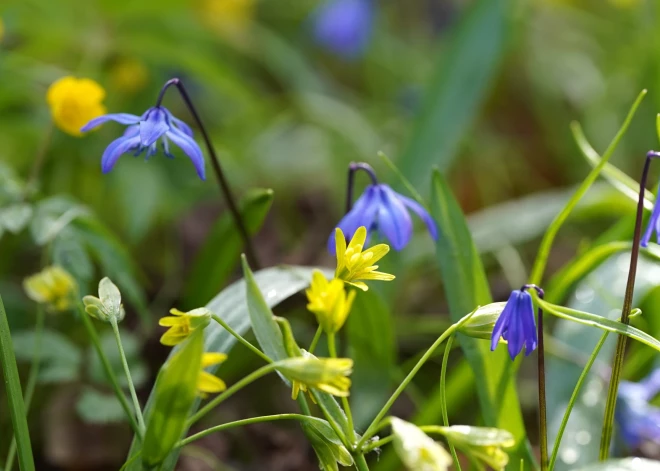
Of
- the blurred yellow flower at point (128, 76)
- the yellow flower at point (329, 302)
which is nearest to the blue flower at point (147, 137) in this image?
the yellow flower at point (329, 302)

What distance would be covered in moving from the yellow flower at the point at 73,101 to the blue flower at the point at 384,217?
1.40 ft

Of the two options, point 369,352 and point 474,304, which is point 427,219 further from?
point 369,352

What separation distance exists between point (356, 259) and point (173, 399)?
0.69ft

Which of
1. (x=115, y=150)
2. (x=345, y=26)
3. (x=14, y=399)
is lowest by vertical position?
(x=14, y=399)

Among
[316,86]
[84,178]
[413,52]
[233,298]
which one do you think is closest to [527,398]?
[233,298]

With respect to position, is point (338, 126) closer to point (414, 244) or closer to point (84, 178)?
point (414, 244)

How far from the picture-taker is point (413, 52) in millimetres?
2668

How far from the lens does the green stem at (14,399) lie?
735mm

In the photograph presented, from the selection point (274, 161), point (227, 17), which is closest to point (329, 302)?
point (274, 161)

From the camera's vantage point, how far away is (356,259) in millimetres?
696

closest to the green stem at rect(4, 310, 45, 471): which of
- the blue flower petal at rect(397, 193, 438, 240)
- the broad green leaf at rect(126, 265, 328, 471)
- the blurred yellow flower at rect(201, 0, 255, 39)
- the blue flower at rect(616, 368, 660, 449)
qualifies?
the broad green leaf at rect(126, 265, 328, 471)

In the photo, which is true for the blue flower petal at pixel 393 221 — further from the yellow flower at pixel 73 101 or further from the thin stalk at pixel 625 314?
the yellow flower at pixel 73 101

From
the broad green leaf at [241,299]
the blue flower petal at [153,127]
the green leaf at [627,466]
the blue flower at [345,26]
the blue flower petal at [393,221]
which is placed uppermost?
the blue flower at [345,26]

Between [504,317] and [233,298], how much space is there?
1.21 feet
